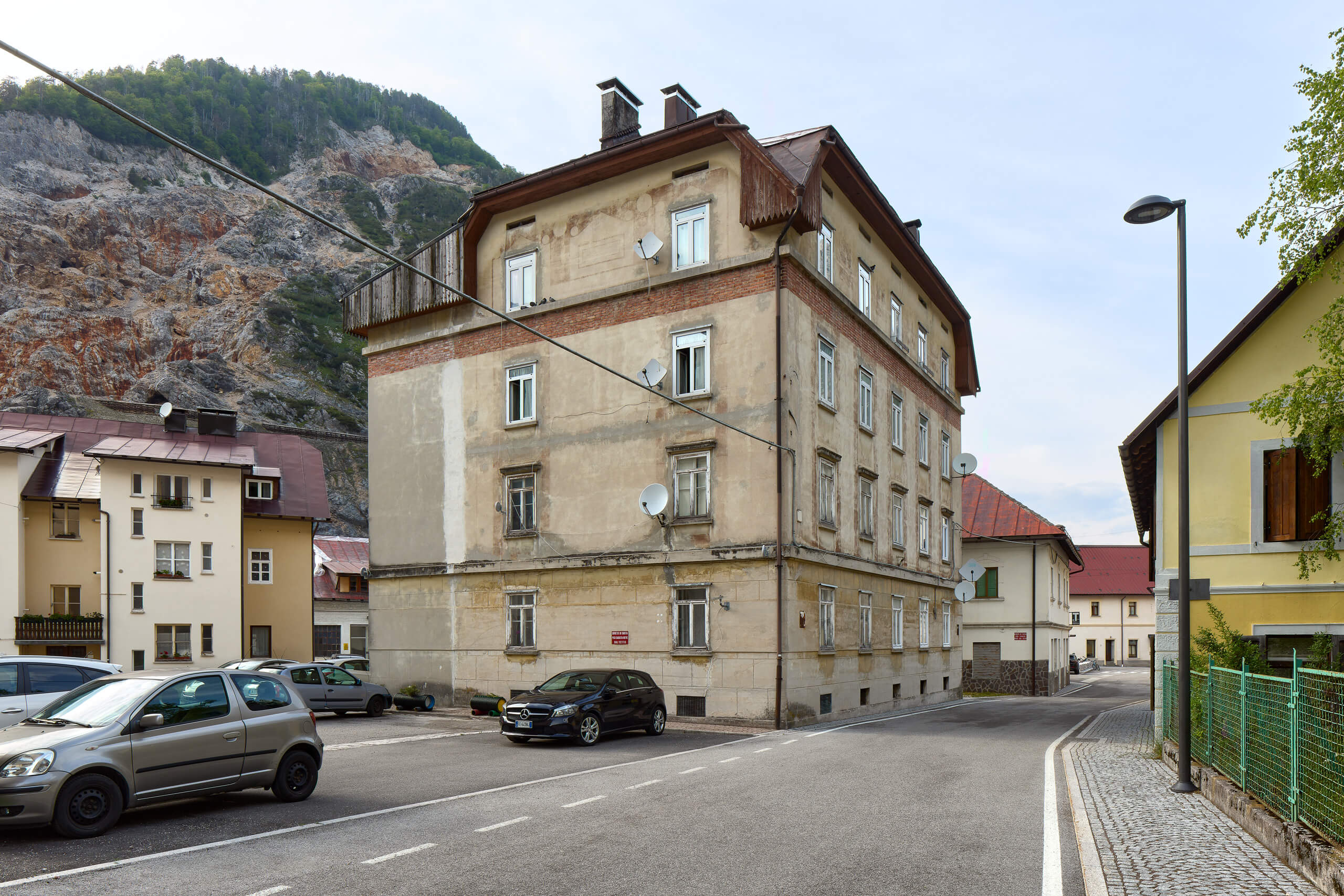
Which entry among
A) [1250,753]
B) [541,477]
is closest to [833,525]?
[541,477]

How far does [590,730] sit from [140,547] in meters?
30.1

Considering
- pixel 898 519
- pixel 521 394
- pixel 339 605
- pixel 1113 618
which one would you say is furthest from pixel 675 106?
pixel 1113 618

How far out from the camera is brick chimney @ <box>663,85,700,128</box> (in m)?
29.7

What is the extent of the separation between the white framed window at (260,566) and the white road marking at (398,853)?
4082 cm

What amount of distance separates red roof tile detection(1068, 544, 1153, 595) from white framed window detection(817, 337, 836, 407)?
2892 inches

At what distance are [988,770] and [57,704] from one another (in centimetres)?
1260

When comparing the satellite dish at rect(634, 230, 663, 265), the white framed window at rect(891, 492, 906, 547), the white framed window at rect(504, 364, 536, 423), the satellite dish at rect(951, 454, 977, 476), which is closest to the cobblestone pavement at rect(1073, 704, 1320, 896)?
the satellite dish at rect(634, 230, 663, 265)

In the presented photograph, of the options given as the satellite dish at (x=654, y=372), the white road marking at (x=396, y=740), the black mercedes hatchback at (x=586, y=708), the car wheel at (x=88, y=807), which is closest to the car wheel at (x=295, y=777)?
the car wheel at (x=88, y=807)

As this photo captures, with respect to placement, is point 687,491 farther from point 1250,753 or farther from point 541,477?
point 1250,753

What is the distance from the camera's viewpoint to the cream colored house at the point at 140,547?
130 ft

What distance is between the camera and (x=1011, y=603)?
4591cm

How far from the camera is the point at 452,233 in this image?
101ft

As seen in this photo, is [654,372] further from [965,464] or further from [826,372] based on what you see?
[965,464]

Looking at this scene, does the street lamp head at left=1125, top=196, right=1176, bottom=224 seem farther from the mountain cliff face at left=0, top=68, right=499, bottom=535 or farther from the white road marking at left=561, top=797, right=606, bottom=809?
the mountain cliff face at left=0, top=68, right=499, bottom=535
